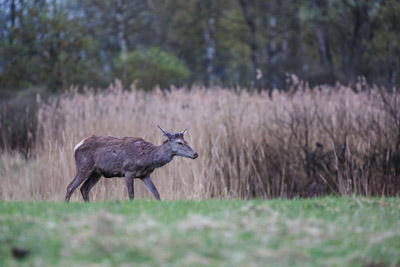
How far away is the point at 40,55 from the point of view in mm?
22078

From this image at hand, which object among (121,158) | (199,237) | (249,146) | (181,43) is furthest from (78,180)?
(181,43)

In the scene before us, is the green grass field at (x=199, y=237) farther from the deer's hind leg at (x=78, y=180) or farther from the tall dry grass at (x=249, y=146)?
the tall dry grass at (x=249, y=146)

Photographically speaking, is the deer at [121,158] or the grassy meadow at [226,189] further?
the deer at [121,158]

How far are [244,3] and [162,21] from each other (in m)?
11.4

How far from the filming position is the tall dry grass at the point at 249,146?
10031 mm

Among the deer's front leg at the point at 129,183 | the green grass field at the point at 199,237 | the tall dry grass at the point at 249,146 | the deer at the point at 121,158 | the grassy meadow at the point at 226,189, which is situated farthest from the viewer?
the tall dry grass at the point at 249,146

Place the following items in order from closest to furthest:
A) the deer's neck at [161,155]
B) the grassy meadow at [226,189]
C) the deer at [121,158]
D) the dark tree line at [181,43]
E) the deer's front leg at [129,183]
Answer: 1. the grassy meadow at [226,189]
2. the deer's front leg at [129,183]
3. the deer at [121,158]
4. the deer's neck at [161,155]
5. the dark tree line at [181,43]

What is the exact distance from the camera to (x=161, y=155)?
834cm

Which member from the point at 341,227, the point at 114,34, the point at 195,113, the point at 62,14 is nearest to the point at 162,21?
the point at 114,34

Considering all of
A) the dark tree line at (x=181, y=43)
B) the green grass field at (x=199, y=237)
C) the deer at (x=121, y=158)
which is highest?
the dark tree line at (x=181, y=43)

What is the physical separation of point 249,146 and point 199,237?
6.20 m

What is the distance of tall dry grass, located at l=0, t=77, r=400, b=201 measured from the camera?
1003 cm

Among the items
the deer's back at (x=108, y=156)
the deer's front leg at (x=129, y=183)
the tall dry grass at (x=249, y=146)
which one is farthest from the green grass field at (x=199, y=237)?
the tall dry grass at (x=249, y=146)

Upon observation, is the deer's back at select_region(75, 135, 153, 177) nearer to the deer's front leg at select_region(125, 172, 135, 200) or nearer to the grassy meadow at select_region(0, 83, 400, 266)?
the deer's front leg at select_region(125, 172, 135, 200)
